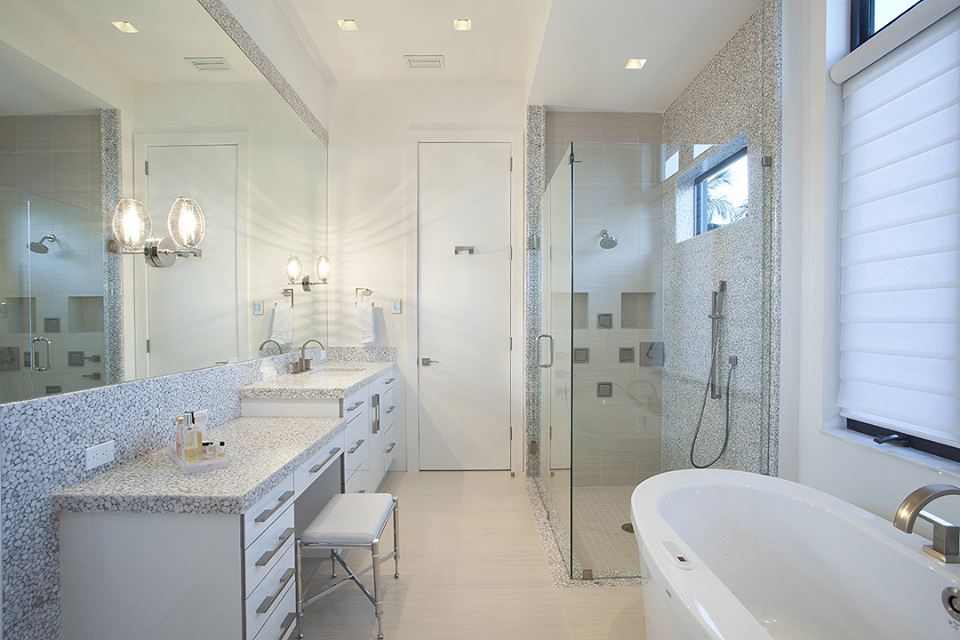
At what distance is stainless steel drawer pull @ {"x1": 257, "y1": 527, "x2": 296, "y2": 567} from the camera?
130cm

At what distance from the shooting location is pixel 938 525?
113cm

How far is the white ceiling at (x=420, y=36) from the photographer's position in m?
2.67

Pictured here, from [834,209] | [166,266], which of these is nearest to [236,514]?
[166,266]

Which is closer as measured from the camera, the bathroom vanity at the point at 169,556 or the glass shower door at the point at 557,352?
the bathroom vanity at the point at 169,556

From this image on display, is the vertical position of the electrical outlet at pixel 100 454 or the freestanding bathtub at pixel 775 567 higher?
the electrical outlet at pixel 100 454

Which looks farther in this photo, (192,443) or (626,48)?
(626,48)

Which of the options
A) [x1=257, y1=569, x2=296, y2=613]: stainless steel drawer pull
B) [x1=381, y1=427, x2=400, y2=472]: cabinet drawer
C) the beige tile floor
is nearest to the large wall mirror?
[x1=257, y1=569, x2=296, y2=613]: stainless steel drawer pull

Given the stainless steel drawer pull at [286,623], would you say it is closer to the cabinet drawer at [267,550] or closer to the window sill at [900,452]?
the cabinet drawer at [267,550]

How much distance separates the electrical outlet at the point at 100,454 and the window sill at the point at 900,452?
2643 millimetres

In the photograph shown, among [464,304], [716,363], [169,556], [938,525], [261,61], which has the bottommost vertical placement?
[169,556]

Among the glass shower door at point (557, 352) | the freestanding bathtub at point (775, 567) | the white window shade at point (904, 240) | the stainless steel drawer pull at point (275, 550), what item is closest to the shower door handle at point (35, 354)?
the stainless steel drawer pull at point (275, 550)

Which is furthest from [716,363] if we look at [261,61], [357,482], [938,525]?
[261,61]

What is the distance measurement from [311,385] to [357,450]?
1.54 ft

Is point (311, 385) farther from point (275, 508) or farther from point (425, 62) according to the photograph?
point (425, 62)
